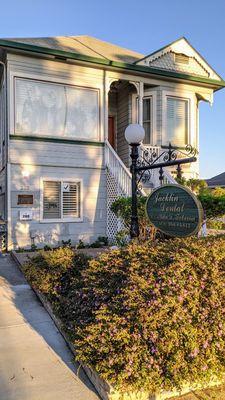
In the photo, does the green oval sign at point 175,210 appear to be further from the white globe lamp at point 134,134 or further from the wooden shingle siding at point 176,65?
the wooden shingle siding at point 176,65

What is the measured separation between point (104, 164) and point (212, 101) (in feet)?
17.6

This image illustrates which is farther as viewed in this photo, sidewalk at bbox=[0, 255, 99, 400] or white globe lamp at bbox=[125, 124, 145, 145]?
white globe lamp at bbox=[125, 124, 145, 145]

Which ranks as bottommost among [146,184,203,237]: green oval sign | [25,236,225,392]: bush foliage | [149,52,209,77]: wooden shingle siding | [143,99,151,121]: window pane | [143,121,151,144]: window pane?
[25,236,225,392]: bush foliage

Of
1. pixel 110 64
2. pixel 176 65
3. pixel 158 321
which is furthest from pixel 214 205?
pixel 176 65

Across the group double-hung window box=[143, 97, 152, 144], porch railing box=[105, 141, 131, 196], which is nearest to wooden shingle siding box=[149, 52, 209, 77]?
double-hung window box=[143, 97, 152, 144]

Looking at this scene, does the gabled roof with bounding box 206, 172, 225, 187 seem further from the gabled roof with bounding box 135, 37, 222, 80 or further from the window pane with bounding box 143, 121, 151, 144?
the window pane with bounding box 143, 121, 151, 144

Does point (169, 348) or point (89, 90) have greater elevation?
point (89, 90)

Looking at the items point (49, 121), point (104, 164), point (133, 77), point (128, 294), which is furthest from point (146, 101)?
point (128, 294)

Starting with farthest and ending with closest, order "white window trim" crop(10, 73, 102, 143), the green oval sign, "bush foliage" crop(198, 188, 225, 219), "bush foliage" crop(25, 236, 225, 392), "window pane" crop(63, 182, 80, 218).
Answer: "window pane" crop(63, 182, 80, 218) < "white window trim" crop(10, 73, 102, 143) < "bush foliage" crop(198, 188, 225, 219) < the green oval sign < "bush foliage" crop(25, 236, 225, 392)

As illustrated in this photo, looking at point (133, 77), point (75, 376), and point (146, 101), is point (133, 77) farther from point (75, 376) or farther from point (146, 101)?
point (75, 376)

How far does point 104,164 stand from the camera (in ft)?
37.7

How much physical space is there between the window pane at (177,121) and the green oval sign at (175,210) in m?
8.36

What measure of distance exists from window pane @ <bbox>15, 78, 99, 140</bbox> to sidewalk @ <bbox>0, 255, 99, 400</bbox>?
661 centimetres

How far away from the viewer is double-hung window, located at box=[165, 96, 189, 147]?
12758 millimetres
